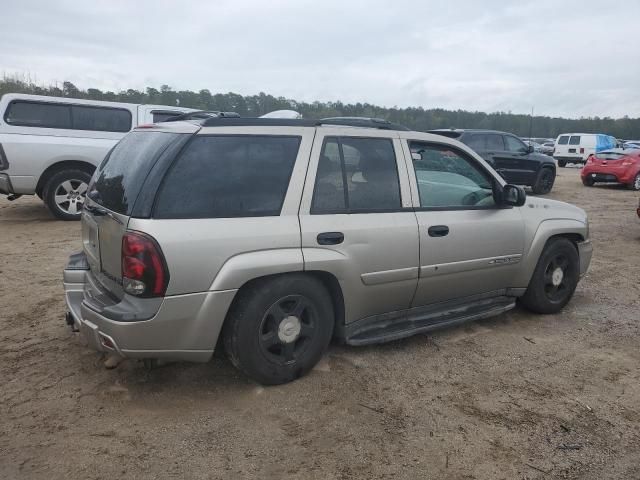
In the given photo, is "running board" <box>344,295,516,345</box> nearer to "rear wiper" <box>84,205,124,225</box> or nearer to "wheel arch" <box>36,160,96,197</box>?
"rear wiper" <box>84,205,124,225</box>

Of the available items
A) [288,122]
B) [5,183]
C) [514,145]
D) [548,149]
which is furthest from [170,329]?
[548,149]

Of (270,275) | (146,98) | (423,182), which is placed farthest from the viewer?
(146,98)

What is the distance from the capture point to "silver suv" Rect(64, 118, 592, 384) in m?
2.81

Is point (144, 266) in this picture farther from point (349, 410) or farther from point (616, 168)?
point (616, 168)

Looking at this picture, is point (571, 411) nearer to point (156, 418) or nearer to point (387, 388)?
point (387, 388)

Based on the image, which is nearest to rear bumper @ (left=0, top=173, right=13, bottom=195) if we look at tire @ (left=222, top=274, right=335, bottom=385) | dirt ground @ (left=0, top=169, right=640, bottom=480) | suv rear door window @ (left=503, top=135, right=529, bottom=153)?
dirt ground @ (left=0, top=169, right=640, bottom=480)

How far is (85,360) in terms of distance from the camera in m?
3.54

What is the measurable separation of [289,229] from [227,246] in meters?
0.41

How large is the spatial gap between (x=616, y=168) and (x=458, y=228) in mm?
14805

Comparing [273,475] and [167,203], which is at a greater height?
[167,203]

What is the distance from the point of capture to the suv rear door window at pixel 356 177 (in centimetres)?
333

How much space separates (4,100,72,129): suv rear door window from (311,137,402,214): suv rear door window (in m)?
A: 6.91

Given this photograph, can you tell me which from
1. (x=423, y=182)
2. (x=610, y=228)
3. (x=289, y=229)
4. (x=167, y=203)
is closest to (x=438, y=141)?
(x=423, y=182)

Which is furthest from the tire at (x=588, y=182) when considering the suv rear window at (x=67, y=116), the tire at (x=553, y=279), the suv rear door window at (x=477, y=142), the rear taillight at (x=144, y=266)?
the rear taillight at (x=144, y=266)
